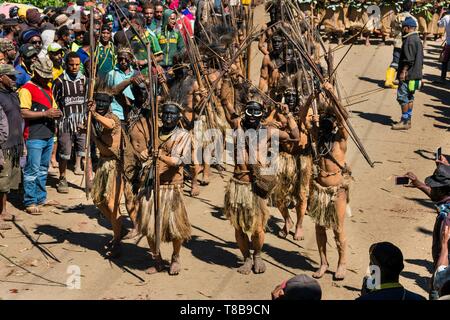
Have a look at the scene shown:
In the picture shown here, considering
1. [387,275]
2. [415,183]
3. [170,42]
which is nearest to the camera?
[387,275]

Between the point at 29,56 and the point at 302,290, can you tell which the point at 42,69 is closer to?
the point at 29,56

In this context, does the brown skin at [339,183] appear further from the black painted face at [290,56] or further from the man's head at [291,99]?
the black painted face at [290,56]

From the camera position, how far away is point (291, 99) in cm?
944

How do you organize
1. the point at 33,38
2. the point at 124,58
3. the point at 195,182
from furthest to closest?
the point at 33,38 → the point at 195,182 → the point at 124,58

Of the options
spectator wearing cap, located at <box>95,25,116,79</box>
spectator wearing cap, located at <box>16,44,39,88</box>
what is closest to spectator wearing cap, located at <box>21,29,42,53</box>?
spectator wearing cap, located at <box>16,44,39,88</box>

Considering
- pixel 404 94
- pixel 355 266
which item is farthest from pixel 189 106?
pixel 404 94

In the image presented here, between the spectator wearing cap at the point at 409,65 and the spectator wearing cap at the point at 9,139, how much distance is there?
7.12 m

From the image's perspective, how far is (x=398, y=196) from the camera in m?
11.2

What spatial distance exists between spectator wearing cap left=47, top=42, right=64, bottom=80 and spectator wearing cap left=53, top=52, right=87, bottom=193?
2.05 feet

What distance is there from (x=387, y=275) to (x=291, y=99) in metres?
4.32

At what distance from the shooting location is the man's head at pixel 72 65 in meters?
10.8

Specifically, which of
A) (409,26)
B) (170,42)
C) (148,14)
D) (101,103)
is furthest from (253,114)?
(409,26)

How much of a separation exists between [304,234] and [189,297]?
2.34 meters

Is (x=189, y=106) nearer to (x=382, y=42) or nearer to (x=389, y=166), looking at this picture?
(x=389, y=166)
